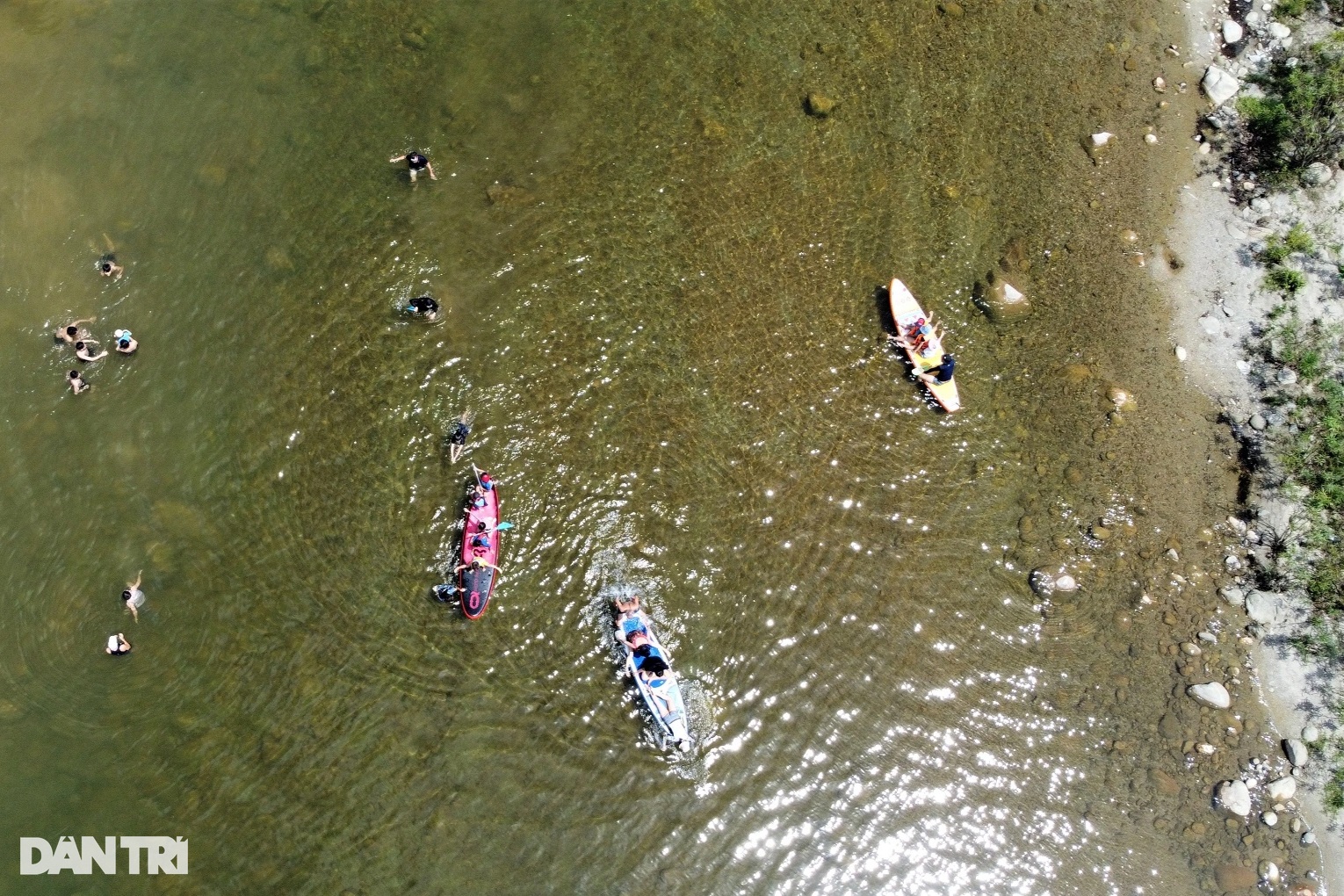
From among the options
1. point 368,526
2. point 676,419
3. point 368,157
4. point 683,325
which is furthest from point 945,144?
point 368,526

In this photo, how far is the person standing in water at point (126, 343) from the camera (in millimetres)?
19547

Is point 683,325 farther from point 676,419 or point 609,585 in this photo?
point 609,585

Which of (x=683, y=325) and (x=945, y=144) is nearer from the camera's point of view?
(x=683, y=325)

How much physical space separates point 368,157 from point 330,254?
2766 millimetres

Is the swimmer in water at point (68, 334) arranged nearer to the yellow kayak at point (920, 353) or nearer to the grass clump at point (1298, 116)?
the yellow kayak at point (920, 353)

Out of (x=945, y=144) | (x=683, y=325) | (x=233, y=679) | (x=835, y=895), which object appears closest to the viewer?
(x=835, y=895)

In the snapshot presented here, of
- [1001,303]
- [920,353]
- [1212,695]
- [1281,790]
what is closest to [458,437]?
[920,353]

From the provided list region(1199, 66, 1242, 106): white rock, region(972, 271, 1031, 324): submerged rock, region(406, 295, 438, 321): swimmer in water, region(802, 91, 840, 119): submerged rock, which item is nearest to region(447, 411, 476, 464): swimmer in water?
region(406, 295, 438, 321): swimmer in water

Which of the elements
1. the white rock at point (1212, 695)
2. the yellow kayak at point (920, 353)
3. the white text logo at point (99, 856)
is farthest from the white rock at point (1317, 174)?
the white text logo at point (99, 856)

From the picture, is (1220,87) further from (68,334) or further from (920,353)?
(68,334)

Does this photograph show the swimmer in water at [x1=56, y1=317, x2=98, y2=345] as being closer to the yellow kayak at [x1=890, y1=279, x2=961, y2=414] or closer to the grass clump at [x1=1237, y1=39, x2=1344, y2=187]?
the yellow kayak at [x1=890, y1=279, x2=961, y2=414]

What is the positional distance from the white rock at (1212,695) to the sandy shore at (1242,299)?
0.84m

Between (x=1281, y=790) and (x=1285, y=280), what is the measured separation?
37.4 feet

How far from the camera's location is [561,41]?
22.6m
